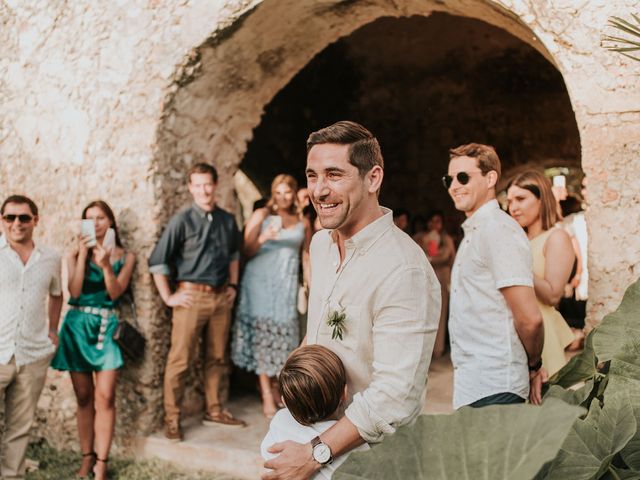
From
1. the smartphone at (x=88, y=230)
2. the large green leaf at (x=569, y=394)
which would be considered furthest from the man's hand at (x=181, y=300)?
the large green leaf at (x=569, y=394)

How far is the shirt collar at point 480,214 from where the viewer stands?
2695 millimetres

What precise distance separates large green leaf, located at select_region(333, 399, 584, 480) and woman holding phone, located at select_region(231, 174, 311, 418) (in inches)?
131

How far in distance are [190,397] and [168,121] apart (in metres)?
1.98

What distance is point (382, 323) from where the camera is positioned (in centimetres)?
179

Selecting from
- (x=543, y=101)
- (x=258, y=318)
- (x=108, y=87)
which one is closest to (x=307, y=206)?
(x=258, y=318)

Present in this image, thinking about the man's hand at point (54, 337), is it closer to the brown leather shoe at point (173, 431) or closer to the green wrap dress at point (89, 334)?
the green wrap dress at point (89, 334)

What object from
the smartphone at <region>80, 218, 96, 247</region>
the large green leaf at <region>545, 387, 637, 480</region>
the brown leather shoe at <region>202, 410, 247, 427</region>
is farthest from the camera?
the brown leather shoe at <region>202, 410, 247, 427</region>

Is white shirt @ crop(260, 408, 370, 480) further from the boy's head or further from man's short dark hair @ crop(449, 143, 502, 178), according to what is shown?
man's short dark hair @ crop(449, 143, 502, 178)

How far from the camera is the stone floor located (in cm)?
409

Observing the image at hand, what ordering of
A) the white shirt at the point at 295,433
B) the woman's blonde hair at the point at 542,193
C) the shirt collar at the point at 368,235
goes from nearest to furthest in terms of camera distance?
the white shirt at the point at 295,433, the shirt collar at the point at 368,235, the woman's blonde hair at the point at 542,193

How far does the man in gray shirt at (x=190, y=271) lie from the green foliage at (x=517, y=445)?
2990 mm

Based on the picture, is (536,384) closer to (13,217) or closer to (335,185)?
(335,185)

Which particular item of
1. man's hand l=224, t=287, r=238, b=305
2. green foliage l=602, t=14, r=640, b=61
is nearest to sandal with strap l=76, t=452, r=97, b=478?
man's hand l=224, t=287, r=238, b=305

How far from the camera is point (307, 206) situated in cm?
530
